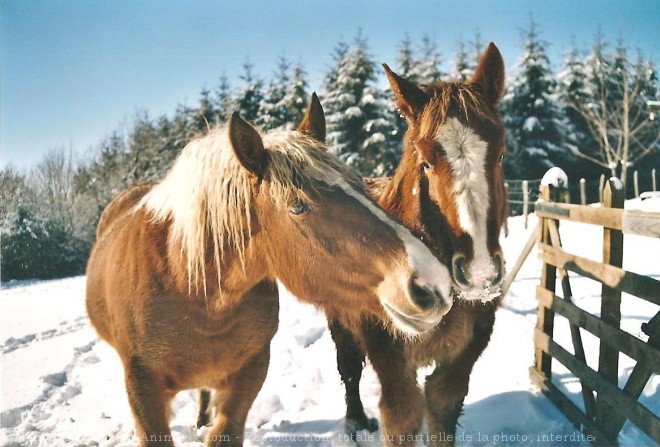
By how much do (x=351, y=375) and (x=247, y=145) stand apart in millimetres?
2730

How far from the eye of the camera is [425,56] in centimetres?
2127

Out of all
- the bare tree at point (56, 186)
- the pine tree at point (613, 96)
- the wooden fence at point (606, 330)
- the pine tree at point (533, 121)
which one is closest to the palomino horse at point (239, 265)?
the wooden fence at point (606, 330)

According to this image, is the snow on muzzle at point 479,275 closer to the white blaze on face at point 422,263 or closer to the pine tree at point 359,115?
the white blaze on face at point 422,263

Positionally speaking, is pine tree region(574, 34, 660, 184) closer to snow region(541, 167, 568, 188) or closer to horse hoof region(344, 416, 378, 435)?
snow region(541, 167, 568, 188)

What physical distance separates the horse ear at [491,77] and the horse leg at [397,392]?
1659mm

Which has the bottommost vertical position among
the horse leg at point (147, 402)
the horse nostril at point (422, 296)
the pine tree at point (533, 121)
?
the horse leg at point (147, 402)

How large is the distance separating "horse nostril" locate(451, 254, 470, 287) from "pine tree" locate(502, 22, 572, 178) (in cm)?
926

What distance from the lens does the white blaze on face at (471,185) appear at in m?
2.13

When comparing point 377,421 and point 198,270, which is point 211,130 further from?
point 377,421

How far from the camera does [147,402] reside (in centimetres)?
240

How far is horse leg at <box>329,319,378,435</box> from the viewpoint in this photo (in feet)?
12.7

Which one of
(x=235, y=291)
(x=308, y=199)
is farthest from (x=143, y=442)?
(x=308, y=199)

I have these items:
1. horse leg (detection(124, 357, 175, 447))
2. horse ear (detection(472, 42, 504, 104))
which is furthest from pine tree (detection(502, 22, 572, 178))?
horse leg (detection(124, 357, 175, 447))

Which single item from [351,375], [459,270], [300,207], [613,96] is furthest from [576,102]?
[300,207]
